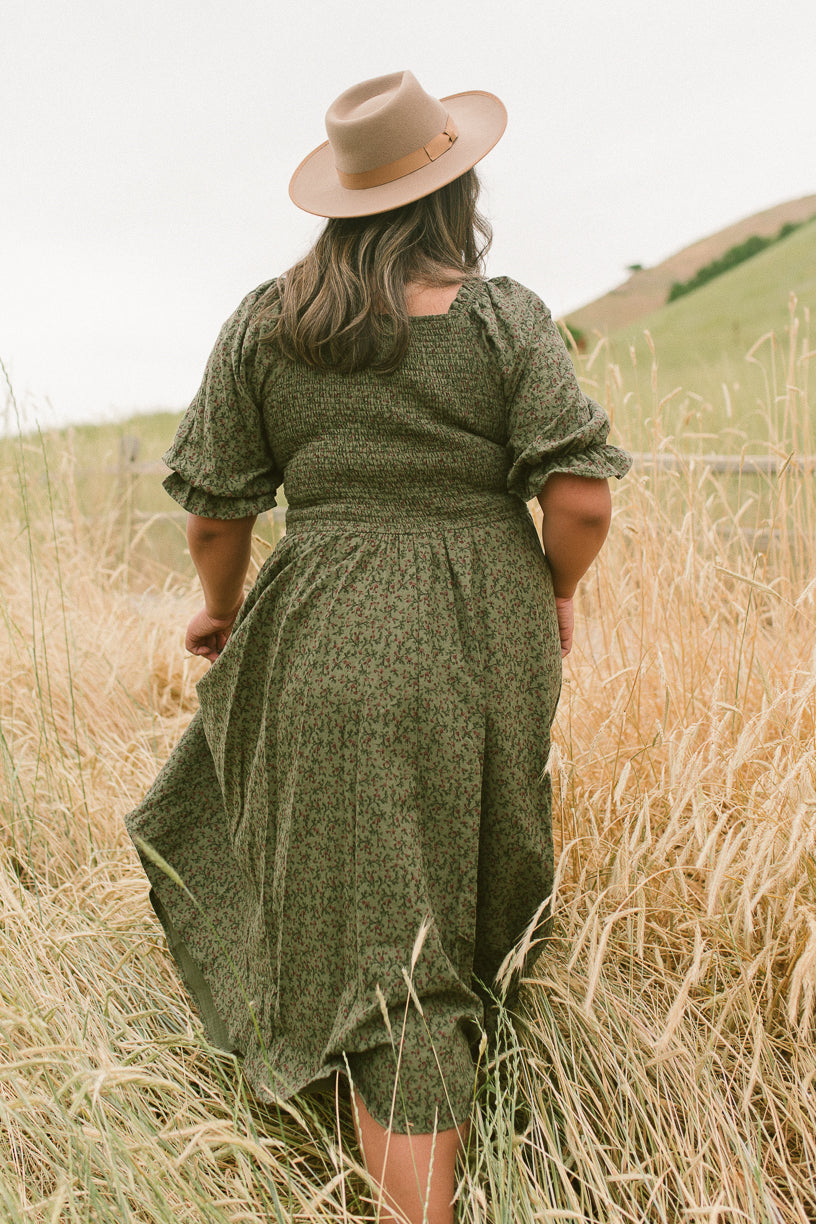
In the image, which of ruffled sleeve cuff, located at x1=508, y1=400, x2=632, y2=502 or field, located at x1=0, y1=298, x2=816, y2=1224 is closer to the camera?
field, located at x1=0, y1=298, x2=816, y2=1224

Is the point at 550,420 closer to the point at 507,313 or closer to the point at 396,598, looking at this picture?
the point at 507,313

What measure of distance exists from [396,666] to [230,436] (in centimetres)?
45

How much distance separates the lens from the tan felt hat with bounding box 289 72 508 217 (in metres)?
1.33

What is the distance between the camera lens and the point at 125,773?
2.60 meters

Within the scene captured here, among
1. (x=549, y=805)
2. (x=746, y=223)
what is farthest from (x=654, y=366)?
(x=746, y=223)

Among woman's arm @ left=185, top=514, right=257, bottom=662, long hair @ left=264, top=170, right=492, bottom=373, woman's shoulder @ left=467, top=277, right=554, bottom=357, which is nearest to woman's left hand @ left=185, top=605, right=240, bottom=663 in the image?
woman's arm @ left=185, top=514, right=257, bottom=662

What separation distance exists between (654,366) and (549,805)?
3.81 ft

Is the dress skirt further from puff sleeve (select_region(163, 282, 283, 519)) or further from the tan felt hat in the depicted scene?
the tan felt hat

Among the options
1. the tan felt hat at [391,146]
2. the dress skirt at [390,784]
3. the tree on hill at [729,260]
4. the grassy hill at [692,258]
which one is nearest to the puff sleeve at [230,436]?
the dress skirt at [390,784]

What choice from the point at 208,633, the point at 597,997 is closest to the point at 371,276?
the point at 208,633

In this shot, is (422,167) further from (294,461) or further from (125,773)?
(125,773)

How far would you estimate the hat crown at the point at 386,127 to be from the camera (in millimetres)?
1334

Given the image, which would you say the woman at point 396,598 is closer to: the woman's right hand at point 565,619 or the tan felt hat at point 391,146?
the tan felt hat at point 391,146

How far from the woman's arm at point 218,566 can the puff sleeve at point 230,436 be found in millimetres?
43
